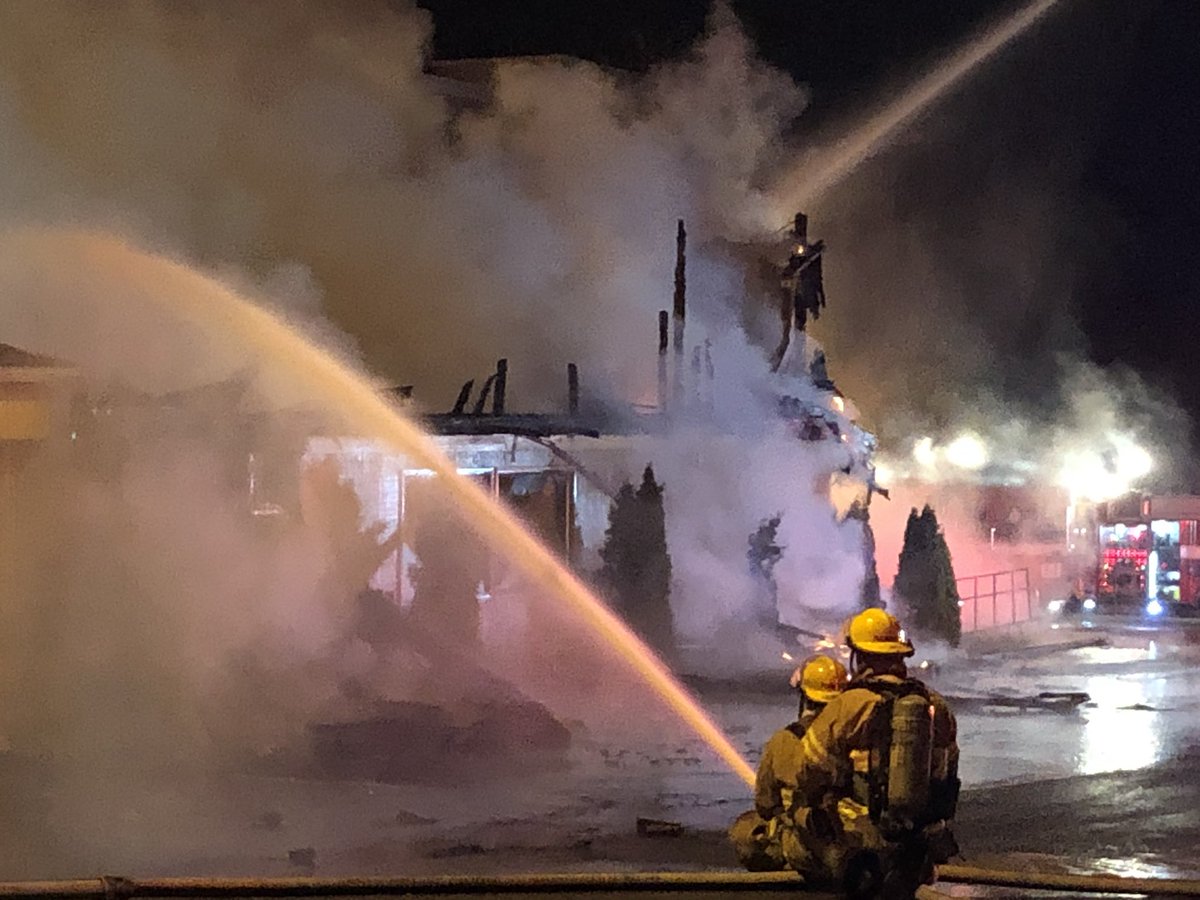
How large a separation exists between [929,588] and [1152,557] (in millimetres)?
13186

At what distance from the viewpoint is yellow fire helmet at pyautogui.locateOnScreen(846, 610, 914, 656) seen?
395cm

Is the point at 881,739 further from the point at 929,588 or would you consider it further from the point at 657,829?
the point at 929,588

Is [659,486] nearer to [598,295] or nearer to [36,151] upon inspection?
[598,295]

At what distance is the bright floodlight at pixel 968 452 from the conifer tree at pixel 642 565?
80.6 feet

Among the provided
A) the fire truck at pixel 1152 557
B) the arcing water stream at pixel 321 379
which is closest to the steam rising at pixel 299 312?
the arcing water stream at pixel 321 379

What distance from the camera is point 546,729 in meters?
11.8

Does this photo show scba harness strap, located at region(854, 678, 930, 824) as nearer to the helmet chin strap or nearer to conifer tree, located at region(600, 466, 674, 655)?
the helmet chin strap

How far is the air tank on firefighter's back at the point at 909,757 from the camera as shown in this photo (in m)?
3.78

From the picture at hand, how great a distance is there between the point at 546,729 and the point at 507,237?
1539 centimetres

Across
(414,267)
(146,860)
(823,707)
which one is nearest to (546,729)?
(146,860)

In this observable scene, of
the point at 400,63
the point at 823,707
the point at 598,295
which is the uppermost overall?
the point at 400,63

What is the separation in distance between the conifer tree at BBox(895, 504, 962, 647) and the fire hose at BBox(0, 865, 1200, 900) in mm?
16761

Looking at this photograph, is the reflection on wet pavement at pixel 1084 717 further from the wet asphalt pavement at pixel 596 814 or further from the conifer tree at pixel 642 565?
the conifer tree at pixel 642 565

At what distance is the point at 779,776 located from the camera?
420 cm
